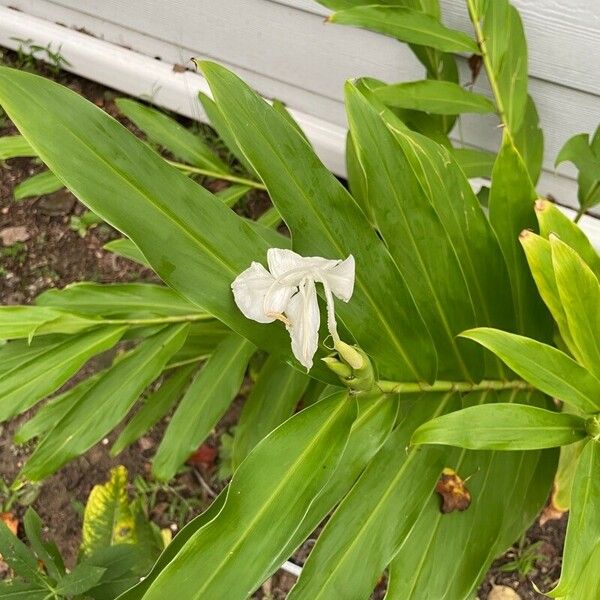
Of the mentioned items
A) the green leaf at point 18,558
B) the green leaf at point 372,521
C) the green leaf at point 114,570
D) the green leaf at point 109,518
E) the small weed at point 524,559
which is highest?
the green leaf at point 372,521

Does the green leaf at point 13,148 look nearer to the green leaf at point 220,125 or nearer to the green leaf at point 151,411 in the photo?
the green leaf at point 220,125

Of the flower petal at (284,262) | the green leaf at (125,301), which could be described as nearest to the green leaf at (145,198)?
the flower petal at (284,262)

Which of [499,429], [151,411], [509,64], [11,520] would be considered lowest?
[11,520]

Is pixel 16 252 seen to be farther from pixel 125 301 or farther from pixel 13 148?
pixel 125 301

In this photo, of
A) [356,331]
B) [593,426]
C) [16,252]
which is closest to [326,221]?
[356,331]

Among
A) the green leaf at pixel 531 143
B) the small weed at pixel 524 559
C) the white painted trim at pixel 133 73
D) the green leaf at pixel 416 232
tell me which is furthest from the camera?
the white painted trim at pixel 133 73

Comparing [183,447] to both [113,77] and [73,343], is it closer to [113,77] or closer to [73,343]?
[73,343]
